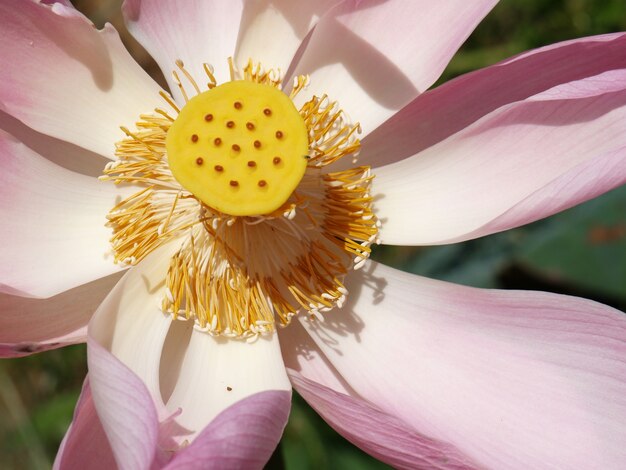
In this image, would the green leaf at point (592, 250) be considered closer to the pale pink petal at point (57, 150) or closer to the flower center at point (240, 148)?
the flower center at point (240, 148)

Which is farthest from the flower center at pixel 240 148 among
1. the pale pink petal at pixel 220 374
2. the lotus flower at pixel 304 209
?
the pale pink petal at pixel 220 374

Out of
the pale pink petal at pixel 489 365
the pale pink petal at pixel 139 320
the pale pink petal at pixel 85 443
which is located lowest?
the pale pink petal at pixel 489 365

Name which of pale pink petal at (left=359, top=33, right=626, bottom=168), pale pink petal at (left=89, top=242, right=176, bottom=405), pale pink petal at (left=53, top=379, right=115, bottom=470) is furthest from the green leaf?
pale pink petal at (left=53, top=379, right=115, bottom=470)

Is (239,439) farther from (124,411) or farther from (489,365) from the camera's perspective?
(489,365)

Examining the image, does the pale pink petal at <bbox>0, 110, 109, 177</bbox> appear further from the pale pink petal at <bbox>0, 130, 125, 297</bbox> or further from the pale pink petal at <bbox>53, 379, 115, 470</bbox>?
the pale pink petal at <bbox>53, 379, 115, 470</bbox>

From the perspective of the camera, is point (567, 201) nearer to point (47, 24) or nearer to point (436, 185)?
point (436, 185)

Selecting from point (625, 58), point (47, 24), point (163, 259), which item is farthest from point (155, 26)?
point (625, 58)
